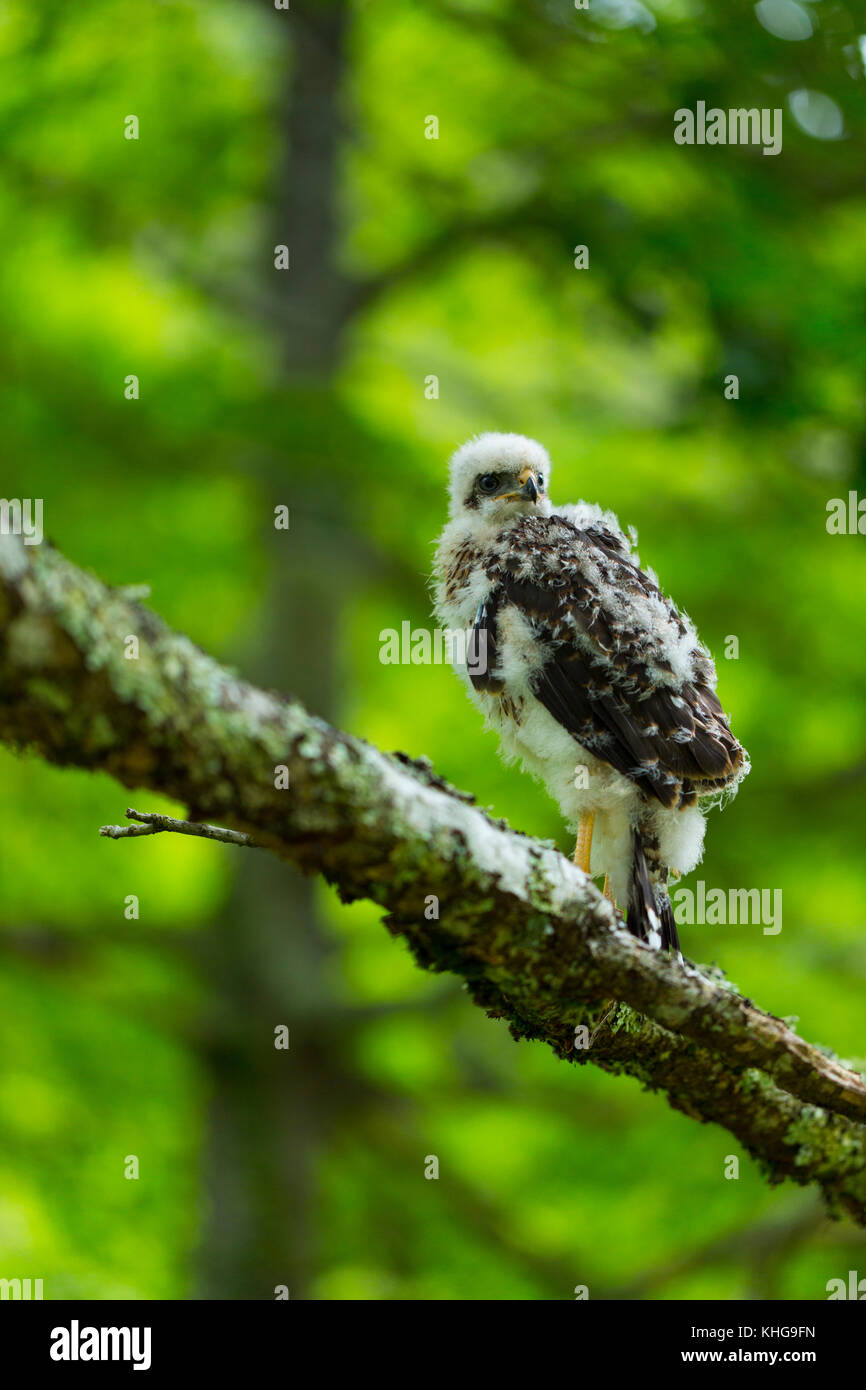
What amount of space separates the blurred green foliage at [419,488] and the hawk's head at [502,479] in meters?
2.52

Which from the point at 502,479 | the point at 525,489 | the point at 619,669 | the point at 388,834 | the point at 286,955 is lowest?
the point at 388,834

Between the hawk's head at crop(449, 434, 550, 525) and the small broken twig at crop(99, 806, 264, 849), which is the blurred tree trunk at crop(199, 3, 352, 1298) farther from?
the small broken twig at crop(99, 806, 264, 849)

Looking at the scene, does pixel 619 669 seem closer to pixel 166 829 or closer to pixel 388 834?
pixel 166 829

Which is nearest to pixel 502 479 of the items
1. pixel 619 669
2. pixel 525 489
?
pixel 525 489

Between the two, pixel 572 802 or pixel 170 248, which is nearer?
pixel 572 802

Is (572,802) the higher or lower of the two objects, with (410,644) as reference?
lower

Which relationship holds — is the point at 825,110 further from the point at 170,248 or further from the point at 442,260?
the point at 170,248

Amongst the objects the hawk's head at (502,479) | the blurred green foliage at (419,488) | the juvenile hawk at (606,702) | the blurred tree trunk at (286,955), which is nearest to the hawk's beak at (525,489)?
the hawk's head at (502,479)

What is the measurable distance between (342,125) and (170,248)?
2.17m

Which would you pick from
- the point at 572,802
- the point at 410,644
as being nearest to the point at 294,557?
the point at 410,644

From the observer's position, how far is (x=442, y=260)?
11289mm

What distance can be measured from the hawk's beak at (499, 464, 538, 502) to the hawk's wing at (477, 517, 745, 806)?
0.51 metres

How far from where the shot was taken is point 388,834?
104 inches

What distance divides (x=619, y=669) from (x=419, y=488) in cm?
515
